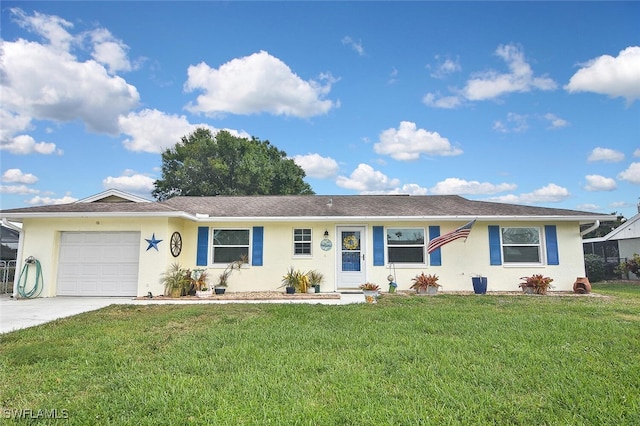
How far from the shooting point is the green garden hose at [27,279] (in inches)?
404

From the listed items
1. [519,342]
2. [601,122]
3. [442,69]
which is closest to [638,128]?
[601,122]

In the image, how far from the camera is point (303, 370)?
13.1ft

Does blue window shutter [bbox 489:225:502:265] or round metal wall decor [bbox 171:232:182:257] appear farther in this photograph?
blue window shutter [bbox 489:225:502:265]

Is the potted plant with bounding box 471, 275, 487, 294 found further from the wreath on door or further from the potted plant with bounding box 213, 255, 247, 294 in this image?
the potted plant with bounding box 213, 255, 247, 294

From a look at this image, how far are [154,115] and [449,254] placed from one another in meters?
15.8

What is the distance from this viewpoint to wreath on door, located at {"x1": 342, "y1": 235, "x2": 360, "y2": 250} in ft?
38.8

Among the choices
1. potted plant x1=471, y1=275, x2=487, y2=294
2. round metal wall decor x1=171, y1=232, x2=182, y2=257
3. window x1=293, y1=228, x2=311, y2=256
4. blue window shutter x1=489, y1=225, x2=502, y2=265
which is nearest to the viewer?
potted plant x1=471, y1=275, x2=487, y2=294

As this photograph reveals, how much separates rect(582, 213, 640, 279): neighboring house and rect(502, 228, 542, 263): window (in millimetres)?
11001

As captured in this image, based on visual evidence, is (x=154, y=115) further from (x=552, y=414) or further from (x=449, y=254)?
(x=552, y=414)

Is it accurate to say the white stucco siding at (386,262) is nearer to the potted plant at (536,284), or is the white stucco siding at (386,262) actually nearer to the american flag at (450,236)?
the potted plant at (536,284)

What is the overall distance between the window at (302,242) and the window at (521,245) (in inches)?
257

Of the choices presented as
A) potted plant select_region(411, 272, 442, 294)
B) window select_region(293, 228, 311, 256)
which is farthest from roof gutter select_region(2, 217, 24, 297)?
potted plant select_region(411, 272, 442, 294)

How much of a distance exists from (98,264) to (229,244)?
12.9 feet

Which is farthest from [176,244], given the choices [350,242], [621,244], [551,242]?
[621,244]
